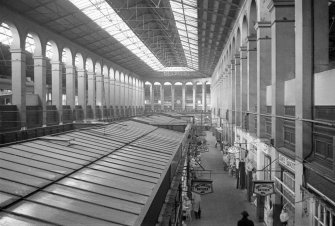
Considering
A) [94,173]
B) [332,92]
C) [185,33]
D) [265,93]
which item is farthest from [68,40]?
[332,92]

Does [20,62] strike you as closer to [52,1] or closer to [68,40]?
[52,1]

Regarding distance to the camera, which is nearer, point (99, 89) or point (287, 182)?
point (287, 182)

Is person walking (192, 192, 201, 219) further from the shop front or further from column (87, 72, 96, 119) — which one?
column (87, 72, 96, 119)

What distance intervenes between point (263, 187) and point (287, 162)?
1.13 metres

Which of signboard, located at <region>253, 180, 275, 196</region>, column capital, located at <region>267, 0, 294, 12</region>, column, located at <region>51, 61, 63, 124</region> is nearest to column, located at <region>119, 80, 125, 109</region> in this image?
column, located at <region>51, 61, 63, 124</region>

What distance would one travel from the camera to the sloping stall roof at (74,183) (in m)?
4.47

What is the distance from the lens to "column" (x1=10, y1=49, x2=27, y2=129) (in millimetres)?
18781

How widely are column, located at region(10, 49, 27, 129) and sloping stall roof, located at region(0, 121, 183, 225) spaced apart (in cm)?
1109

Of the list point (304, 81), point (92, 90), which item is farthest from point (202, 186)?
point (92, 90)

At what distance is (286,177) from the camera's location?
10219mm

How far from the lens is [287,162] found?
9844 millimetres

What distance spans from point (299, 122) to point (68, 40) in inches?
845

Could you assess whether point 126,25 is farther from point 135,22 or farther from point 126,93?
point 126,93

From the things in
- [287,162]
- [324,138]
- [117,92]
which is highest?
[117,92]
